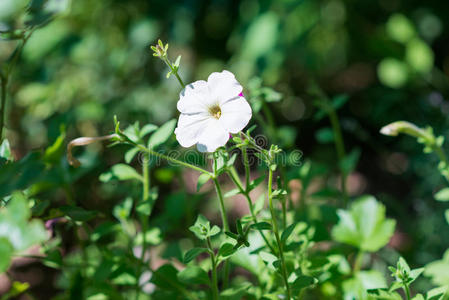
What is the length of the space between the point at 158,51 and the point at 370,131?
1.71 metres

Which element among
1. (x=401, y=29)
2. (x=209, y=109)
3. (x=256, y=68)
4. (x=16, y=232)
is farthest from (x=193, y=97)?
(x=401, y=29)

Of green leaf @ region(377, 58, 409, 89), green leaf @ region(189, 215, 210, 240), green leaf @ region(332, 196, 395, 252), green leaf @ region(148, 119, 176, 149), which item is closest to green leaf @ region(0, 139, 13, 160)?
green leaf @ region(148, 119, 176, 149)

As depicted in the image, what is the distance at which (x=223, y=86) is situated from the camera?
74 cm

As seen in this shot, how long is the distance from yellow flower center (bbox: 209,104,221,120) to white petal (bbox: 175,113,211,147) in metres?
0.02

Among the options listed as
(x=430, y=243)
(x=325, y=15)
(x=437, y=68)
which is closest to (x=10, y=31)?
(x=430, y=243)

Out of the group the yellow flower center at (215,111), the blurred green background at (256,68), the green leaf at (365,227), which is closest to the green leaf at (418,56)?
the blurred green background at (256,68)

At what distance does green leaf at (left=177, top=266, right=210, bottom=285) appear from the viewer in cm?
76

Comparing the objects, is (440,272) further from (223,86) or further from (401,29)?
(401,29)

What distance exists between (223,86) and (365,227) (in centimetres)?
50

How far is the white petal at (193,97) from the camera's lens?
0.75 meters

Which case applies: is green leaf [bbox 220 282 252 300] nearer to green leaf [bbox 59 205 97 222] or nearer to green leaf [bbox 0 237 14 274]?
green leaf [bbox 59 205 97 222]

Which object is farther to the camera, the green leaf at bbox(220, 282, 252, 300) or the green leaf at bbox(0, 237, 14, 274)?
the green leaf at bbox(220, 282, 252, 300)

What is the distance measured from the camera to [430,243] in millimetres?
1372

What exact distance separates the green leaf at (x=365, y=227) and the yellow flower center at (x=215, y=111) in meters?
0.40
